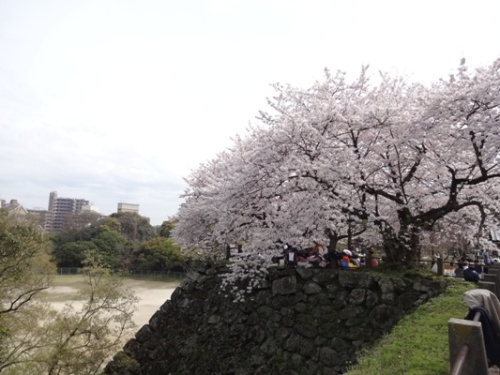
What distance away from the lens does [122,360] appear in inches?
456

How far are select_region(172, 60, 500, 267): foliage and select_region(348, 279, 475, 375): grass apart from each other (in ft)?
7.20

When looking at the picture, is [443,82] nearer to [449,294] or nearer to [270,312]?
[449,294]

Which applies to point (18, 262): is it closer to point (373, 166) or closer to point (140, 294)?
point (373, 166)

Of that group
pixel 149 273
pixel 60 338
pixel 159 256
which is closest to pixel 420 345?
pixel 60 338

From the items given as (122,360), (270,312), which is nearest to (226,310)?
(270,312)

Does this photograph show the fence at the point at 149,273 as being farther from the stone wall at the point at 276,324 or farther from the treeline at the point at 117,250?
the stone wall at the point at 276,324

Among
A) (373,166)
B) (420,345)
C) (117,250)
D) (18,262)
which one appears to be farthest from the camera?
(117,250)

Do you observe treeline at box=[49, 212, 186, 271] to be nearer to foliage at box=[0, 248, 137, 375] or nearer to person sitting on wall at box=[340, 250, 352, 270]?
foliage at box=[0, 248, 137, 375]

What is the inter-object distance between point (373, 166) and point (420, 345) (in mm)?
4764

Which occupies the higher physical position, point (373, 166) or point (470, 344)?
point (373, 166)

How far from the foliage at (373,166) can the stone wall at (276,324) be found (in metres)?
1.17

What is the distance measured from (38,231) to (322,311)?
9058 mm

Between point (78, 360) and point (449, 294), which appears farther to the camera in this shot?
point (78, 360)

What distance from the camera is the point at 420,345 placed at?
4766 millimetres
